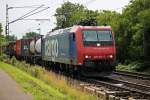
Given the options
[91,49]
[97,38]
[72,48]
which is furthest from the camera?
[72,48]

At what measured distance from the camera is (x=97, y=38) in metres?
29.3

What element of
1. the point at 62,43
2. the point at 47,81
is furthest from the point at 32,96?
the point at 62,43

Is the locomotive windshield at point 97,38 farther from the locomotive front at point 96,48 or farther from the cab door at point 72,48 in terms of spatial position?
the cab door at point 72,48

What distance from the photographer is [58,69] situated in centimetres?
3775

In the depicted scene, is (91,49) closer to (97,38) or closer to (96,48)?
(96,48)

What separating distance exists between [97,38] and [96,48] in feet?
2.27

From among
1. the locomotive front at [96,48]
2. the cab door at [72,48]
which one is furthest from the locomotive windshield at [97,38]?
the cab door at [72,48]

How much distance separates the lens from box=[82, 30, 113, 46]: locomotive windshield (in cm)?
2906

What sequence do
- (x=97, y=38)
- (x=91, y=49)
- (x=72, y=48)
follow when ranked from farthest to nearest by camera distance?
(x=72, y=48), (x=97, y=38), (x=91, y=49)

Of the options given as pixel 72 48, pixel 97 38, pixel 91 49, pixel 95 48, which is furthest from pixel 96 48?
pixel 72 48

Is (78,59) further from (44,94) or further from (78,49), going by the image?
(44,94)

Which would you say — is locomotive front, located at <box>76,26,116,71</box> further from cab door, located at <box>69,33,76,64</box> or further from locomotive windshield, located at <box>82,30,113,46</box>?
cab door, located at <box>69,33,76,64</box>

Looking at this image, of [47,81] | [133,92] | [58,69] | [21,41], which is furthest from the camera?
[21,41]

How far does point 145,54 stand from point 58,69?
6833mm
